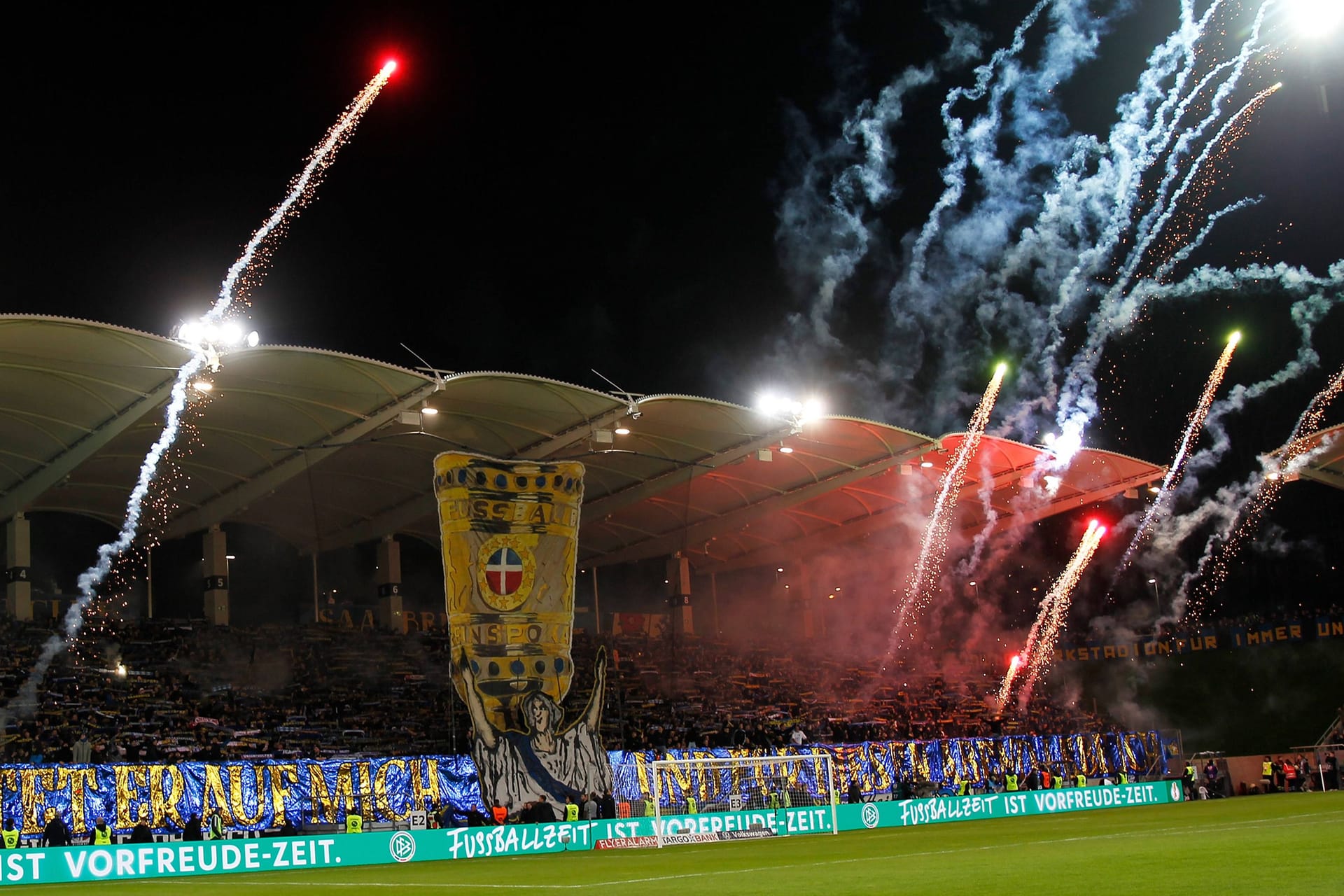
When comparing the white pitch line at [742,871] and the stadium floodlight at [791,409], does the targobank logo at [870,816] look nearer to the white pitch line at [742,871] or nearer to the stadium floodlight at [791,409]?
the white pitch line at [742,871]

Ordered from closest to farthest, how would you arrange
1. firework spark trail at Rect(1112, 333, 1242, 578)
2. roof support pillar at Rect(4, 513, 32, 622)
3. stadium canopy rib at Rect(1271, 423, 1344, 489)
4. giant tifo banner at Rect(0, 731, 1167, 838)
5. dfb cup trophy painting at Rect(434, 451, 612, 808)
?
giant tifo banner at Rect(0, 731, 1167, 838), dfb cup trophy painting at Rect(434, 451, 612, 808), roof support pillar at Rect(4, 513, 32, 622), stadium canopy rib at Rect(1271, 423, 1344, 489), firework spark trail at Rect(1112, 333, 1242, 578)

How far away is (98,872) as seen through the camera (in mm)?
22156

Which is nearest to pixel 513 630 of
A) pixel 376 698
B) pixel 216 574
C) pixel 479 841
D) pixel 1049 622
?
pixel 479 841

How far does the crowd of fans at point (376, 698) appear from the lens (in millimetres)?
35250

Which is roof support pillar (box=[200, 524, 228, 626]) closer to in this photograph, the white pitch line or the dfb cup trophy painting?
the dfb cup trophy painting

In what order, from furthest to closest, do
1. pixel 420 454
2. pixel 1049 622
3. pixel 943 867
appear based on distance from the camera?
pixel 1049 622 → pixel 420 454 → pixel 943 867

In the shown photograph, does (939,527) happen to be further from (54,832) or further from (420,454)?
(54,832)

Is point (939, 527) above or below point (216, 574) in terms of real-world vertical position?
above

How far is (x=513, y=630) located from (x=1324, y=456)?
33.8m

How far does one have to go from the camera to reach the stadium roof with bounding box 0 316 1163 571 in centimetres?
3297

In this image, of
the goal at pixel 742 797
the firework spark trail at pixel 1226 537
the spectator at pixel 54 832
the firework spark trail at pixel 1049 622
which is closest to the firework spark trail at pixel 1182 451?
the firework spark trail at pixel 1049 622

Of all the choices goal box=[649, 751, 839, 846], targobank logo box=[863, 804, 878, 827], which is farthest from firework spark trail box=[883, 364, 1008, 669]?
targobank logo box=[863, 804, 878, 827]

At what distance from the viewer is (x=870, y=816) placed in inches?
1340

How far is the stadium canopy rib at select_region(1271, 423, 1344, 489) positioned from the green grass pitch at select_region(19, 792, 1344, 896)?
2280cm
